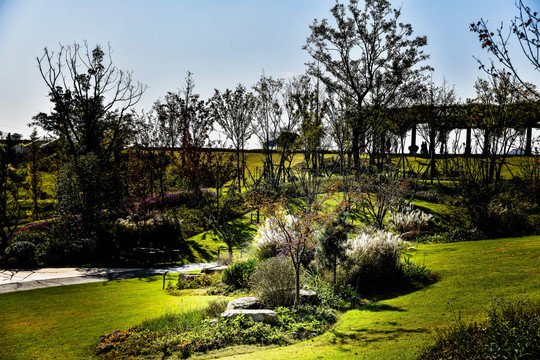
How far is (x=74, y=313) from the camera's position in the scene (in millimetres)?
9156

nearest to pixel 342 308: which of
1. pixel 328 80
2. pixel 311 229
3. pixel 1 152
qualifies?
pixel 311 229

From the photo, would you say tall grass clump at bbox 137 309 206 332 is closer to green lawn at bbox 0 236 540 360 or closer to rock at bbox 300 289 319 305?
green lawn at bbox 0 236 540 360

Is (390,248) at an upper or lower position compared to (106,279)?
upper

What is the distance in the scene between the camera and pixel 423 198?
2592 centimetres

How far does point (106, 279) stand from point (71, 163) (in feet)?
25.9

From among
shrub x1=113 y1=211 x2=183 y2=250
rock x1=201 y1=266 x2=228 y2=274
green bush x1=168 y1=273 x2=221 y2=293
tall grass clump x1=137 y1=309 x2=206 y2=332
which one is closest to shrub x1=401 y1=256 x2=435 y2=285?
tall grass clump x1=137 y1=309 x2=206 y2=332

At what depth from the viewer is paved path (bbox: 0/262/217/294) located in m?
12.8

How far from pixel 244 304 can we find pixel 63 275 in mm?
9732

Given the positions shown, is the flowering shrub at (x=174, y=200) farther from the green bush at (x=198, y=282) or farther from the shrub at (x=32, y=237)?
the green bush at (x=198, y=282)

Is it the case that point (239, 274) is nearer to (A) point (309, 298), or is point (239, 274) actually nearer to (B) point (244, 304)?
(B) point (244, 304)

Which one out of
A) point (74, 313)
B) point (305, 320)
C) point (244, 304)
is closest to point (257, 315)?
point (244, 304)

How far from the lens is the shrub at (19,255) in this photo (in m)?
16.1

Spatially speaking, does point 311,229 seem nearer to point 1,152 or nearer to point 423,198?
point 1,152

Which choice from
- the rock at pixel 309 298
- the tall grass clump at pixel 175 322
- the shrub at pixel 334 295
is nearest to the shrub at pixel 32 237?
the tall grass clump at pixel 175 322
